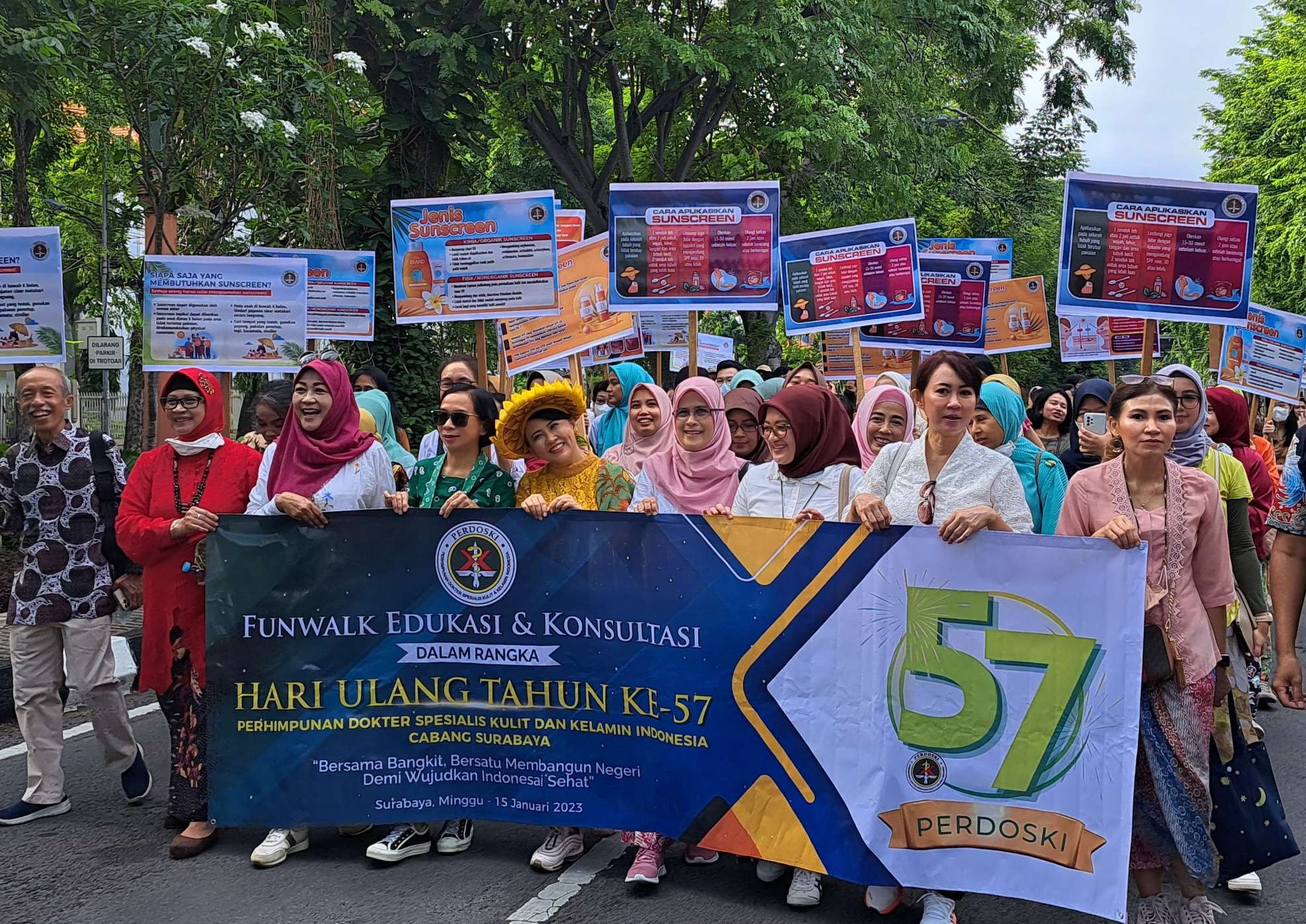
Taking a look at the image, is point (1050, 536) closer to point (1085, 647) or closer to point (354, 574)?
point (1085, 647)

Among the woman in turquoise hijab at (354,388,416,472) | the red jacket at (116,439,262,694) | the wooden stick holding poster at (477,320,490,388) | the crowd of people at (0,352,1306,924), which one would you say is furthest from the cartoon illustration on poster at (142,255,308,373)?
the red jacket at (116,439,262,694)

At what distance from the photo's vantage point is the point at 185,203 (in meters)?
11.0

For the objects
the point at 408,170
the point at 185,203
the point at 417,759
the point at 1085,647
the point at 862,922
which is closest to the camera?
the point at 1085,647

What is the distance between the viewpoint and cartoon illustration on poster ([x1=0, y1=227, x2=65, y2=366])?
21.3ft

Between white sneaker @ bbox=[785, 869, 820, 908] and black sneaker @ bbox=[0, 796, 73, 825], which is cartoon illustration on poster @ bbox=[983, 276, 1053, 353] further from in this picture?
black sneaker @ bbox=[0, 796, 73, 825]

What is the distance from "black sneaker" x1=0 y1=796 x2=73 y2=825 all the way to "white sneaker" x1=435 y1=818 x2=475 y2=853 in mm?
1738

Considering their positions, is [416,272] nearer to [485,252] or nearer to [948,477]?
[485,252]

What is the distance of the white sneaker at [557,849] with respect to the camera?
444 centimetres

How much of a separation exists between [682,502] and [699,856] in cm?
148

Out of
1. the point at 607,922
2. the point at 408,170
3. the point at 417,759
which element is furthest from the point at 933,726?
the point at 408,170

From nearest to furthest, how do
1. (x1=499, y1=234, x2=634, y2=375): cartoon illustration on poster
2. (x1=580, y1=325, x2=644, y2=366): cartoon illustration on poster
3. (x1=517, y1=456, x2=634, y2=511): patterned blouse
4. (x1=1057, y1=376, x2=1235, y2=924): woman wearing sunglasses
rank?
(x1=1057, y1=376, x2=1235, y2=924): woman wearing sunglasses, (x1=517, y1=456, x2=634, y2=511): patterned blouse, (x1=499, y1=234, x2=634, y2=375): cartoon illustration on poster, (x1=580, y1=325, x2=644, y2=366): cartoon illustration on poster

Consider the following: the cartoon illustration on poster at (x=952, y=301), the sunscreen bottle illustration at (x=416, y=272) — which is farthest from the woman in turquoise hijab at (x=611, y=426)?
the cartoon illustration on poster at (x=952, y=301)

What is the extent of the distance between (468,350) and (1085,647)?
1462cm

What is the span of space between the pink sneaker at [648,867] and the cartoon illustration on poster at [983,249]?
627 centimetres
